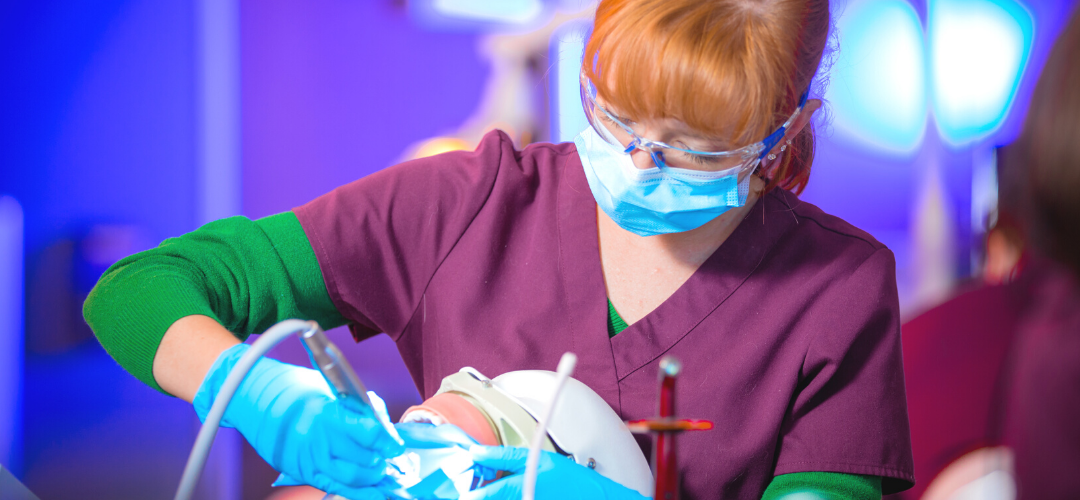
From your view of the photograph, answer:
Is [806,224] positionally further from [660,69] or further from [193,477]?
[193,477]

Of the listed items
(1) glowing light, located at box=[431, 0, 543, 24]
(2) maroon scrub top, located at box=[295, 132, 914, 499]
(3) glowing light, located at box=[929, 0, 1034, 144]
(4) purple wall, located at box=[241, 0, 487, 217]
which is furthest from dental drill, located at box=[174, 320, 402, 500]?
(3) glowing light, located at box=[929, 0, 1034, 144]

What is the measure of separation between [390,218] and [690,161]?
457 mm

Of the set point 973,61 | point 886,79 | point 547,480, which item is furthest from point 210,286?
point 973,61

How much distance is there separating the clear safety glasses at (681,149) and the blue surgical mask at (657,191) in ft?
0.04

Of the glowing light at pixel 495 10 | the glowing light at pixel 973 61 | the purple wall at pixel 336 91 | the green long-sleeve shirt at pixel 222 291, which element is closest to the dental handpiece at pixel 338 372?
the green long-sleeve shirt at pixel 222 291

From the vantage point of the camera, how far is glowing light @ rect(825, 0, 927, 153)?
2918 millimetres

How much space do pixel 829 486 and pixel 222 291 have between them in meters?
0.86

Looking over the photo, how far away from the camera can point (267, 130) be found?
8.32 feet

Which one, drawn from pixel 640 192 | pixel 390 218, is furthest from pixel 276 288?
pixel 640 192

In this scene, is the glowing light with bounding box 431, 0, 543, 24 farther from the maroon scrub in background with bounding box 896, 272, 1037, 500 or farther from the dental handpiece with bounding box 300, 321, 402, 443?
the dental handpiece with bounding box 300, 321, 402, 443

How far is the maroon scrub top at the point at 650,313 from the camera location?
97 centimetres

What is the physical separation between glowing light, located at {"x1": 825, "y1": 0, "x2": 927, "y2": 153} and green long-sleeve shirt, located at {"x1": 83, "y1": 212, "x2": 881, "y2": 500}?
2.30 metres

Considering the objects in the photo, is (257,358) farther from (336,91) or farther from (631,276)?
(336,91)

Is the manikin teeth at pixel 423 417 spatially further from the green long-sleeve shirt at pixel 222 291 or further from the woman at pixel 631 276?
the green long-sleeve shirt at pixel 222 291
